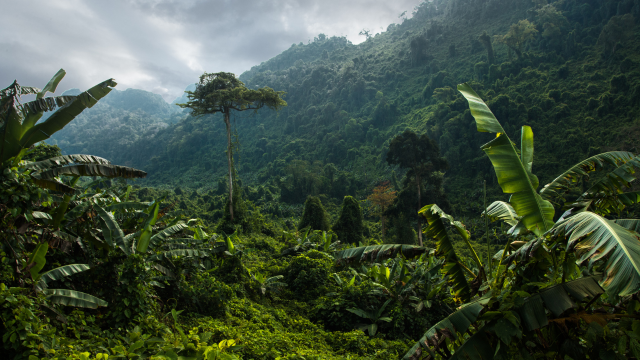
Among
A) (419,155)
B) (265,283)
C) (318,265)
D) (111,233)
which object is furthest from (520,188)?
(419,155)

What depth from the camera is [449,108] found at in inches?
1320

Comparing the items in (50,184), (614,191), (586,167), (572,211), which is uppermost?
(50,184)

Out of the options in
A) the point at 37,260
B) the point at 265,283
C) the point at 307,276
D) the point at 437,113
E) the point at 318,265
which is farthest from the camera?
the point at 437,113

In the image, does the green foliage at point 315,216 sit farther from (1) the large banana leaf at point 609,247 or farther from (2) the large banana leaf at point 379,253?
(1) the large banana leaf at point 609,247

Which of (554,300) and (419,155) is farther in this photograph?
(419,155)

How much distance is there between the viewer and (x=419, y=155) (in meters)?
17.2

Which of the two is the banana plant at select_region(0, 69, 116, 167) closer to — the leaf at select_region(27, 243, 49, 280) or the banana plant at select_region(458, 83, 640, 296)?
the leaf at select_region(27, 243, 49, 280)

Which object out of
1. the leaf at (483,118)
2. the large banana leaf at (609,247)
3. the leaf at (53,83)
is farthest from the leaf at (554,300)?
the leaf at (53,83)

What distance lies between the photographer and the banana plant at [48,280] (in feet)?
11.1

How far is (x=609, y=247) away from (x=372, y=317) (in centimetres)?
470

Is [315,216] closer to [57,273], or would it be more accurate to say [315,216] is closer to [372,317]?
[372,317]

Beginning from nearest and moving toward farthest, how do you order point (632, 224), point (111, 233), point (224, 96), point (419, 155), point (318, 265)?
1. point (632, 224)
2. point (111, 233)
3. point (318, 265)
4. point (224, 96)
5. point (419, 155)

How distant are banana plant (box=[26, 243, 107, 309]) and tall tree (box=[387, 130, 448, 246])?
1551 centimetres

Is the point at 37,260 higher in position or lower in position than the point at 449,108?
lower
